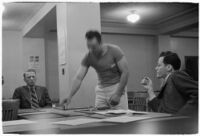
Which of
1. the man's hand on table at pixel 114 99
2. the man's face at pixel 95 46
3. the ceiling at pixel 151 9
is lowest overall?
the man's hand on table at pixel 114 99

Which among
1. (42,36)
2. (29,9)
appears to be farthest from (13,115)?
(42,36)

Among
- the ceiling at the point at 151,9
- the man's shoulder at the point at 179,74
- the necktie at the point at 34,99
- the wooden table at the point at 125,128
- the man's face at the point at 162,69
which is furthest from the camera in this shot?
the necktie at the point at 34,99

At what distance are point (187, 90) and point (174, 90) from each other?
2.9 inches

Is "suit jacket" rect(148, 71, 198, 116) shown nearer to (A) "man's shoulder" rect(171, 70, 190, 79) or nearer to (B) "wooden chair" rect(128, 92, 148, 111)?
(A) "man's shoulder" rect(171, 70, 190, 79)

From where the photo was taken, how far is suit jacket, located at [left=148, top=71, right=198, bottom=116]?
1.13 meters

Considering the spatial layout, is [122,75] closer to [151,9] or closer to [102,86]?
[102,86]

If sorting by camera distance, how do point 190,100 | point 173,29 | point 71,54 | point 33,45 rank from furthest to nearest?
point 33,45
point 173,29
point 71,54
point 190,100

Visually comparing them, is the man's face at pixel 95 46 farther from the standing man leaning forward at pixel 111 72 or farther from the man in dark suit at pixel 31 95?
the man in dark suit at pixel 31 95

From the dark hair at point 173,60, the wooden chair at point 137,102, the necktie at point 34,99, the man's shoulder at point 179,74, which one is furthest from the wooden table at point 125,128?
the necktie at point 34,99

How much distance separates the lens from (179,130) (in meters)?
1.01

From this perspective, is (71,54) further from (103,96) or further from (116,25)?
(116,25)

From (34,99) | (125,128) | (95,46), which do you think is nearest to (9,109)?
(125,128)

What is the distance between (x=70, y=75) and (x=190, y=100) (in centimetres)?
146

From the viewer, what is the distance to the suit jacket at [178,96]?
1134 mm
